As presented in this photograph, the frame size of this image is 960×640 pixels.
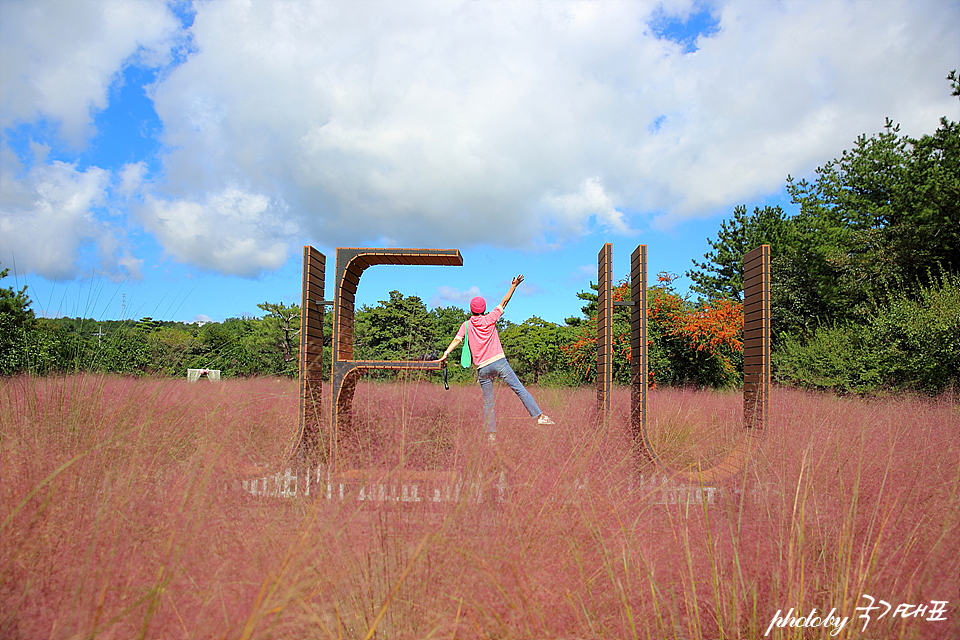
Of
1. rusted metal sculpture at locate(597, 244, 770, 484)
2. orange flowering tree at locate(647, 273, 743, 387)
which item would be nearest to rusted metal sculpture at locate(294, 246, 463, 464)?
rusted metal sculpture at locate(597, 244, 770, 484)

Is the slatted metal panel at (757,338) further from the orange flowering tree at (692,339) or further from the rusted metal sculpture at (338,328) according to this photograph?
the orange flowering tree at (692,339)

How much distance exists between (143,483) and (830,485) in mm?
3300

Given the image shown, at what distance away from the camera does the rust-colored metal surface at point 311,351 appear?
4387 millimetres

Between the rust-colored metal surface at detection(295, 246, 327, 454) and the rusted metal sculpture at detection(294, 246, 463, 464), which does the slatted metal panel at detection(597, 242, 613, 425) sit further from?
the rust-colored metal surface at detection(295, 246, 327, 454)

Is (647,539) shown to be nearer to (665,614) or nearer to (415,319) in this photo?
(665,614)

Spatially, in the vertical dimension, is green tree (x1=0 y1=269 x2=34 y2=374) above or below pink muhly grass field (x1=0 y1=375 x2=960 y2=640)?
above

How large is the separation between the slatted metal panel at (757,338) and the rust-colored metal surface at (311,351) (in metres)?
3.59

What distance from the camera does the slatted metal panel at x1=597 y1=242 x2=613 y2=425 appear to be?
196 inches

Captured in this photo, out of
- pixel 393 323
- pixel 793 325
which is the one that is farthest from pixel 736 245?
pixel 393 323

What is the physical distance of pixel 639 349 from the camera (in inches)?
192

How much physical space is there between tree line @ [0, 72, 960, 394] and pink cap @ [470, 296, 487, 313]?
0.65 metres

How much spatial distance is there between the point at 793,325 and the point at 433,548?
81.7ft

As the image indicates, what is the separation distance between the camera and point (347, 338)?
18.1 feet

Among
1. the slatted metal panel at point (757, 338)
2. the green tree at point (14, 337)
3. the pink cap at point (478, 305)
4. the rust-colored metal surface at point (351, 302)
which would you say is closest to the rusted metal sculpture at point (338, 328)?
the rust-colored metal surface at point (351, 302)
